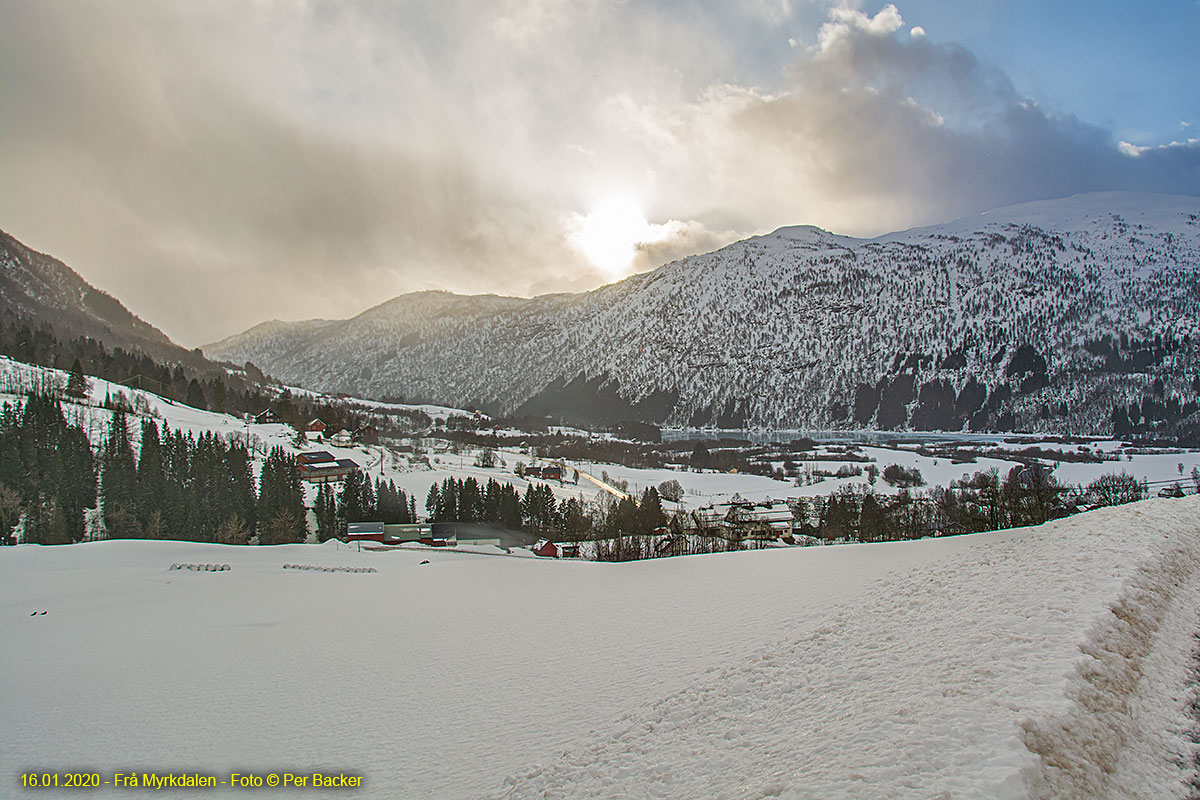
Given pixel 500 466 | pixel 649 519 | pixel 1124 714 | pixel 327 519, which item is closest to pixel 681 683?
pixel 1124 714

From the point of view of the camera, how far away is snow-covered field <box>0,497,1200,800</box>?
771 centimetres

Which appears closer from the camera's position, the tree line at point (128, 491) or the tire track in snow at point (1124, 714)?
the tire track in snow at point (1124, 714)

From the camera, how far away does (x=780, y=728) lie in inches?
364

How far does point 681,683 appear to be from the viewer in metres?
12.8

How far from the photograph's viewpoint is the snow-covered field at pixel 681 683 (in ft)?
25.3

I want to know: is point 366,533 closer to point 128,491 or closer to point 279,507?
point 279,507

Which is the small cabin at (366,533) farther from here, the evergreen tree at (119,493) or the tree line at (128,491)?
the evergreen tree at (119,493)

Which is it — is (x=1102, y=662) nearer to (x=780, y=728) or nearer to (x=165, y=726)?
(x=780, y=728)

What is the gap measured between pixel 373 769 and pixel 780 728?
692 cm

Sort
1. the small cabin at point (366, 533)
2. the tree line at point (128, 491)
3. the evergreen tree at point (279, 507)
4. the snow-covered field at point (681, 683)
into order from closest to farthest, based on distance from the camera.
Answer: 1. the snow-covered field at point (681, 683)
2. the tree line at point (128, 491)
3. the small cabin at point (366, 533)
4. the evergreen tree at point (279, 507)

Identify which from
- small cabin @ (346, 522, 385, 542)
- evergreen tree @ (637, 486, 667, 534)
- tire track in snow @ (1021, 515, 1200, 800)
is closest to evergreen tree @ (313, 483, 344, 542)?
small cabin @ (346, 522, 385, 542)

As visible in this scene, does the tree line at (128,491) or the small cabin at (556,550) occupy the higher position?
the tree line at (128,491)

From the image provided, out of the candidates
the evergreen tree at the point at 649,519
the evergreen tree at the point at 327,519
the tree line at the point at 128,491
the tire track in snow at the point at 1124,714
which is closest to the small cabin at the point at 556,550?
the evergreen tree at the point at 649,519

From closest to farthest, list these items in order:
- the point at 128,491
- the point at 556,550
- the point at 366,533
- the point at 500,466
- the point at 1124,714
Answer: the point at 1124,714 → the point at 556,550 → the point at 128,491 → the point at 366,533 → the point at 500,466
